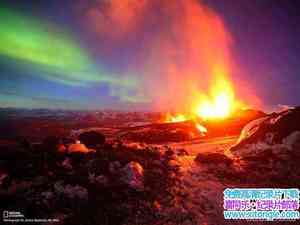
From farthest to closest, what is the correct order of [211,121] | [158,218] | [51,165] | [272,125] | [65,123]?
[211,121] < [65,123] < [272,125] < [51,165] < [158,218]

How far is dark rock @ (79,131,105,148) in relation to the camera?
8.21 metres

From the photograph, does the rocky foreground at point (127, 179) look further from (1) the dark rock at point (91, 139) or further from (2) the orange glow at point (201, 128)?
(2) the orange glow at point (201, 128)

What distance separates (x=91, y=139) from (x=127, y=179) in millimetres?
3149

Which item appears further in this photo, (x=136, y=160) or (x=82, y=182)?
(x=136, y=160)

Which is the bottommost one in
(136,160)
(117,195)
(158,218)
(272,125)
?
(158,218)

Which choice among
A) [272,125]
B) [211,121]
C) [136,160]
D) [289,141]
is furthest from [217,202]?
[211,121]

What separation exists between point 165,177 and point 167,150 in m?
1.98

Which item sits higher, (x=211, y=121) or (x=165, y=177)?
(x=211, y=121)

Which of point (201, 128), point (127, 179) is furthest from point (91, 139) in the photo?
Result: point (201, 128)

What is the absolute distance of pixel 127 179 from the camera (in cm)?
587

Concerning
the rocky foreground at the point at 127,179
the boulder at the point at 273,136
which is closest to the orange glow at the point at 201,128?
the boulder at the point at 273,136

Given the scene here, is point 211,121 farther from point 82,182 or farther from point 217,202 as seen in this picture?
point 82,182

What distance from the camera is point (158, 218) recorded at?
16.2ft

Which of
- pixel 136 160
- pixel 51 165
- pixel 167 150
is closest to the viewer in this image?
pixel 51 165
